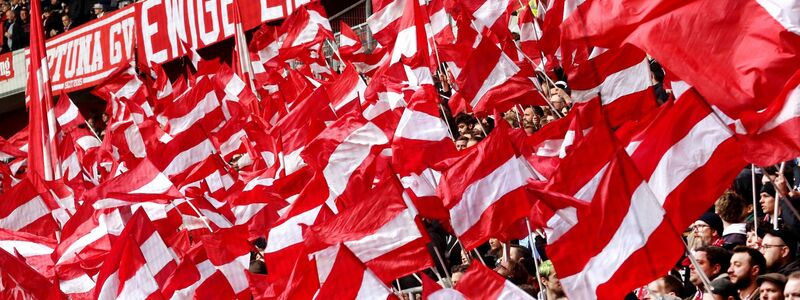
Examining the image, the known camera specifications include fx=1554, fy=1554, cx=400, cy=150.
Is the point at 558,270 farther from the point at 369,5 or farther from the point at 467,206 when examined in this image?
the point at 369,5

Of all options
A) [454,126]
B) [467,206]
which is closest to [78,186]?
[454,126]

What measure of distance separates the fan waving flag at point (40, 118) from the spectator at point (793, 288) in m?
10.4

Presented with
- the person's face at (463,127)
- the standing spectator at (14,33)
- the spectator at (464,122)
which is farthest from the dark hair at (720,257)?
the standing spectator at (14,33)

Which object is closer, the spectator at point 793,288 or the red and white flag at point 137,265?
the spectator at point 793,288

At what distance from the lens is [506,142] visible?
8.80 m

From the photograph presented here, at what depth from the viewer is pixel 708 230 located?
8898mm

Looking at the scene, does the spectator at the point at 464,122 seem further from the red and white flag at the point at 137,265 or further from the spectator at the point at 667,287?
the spectator at the point at 667,287

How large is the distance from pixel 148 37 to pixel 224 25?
2453 millimetres

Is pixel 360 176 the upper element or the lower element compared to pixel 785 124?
lower

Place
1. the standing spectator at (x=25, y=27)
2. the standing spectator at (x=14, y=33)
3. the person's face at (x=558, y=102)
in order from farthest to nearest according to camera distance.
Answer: the standing spectator at (x=14, y=33) → the standing spectator at (x=25, y=27) → the person's face at (x=558, y=102)

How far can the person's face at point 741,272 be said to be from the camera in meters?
7.47

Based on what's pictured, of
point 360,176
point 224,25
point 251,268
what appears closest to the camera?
point 360,176

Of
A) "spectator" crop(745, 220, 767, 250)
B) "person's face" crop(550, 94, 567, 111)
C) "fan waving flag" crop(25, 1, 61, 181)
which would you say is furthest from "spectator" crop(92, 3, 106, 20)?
"spectator" crop(745, 220, 767, 250)

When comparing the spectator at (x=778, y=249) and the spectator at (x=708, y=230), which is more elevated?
the spectator at (x=778, y=249)
